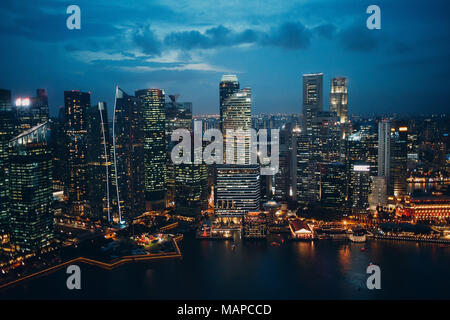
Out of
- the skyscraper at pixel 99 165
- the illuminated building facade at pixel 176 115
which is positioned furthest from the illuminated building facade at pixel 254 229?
the illuminated building facade at pixel 176 115

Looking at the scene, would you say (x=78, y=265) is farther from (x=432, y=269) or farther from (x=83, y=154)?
(x=432, y=269)

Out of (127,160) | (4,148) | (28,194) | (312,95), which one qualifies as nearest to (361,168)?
(312,95)

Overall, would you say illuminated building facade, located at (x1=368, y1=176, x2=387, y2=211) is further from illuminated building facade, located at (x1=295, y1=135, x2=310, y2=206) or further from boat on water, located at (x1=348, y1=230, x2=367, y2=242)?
boat on water, located at (x1=348, y1=230, x2=367, y2=242)

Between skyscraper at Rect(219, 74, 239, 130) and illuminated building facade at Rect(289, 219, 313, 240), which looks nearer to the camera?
illuminated building facade at Rect(289, 219, 313, 240)

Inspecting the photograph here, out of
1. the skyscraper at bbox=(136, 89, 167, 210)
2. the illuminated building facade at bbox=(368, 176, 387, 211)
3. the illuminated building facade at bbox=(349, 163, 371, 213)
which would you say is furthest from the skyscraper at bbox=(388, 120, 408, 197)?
the skyscraper at bbox=(136, 89, 167, 210)

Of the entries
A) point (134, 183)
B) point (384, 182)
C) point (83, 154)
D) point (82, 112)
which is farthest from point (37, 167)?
point (384, 182)

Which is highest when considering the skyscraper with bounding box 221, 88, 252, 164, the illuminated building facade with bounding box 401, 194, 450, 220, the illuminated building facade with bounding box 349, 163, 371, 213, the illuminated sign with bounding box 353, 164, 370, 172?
the skyscraper with bounding box 221, 88, 252, 164
